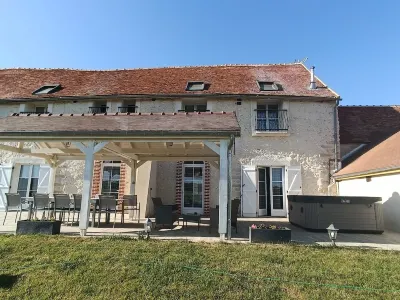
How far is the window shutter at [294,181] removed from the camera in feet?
34.4

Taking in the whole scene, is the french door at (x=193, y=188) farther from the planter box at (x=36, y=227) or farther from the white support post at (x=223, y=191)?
the planter box at (x=36, y=227)

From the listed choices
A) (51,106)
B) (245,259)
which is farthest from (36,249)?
(51,106)

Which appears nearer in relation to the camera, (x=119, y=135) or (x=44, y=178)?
(x=119, y=135)

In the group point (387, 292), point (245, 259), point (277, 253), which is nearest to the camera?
point (387, 292)

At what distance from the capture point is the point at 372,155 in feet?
30.9

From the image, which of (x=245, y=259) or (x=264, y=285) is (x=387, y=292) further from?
(x=245, y=259)

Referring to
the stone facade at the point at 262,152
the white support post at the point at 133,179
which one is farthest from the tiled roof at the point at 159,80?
the white support post at the point at 133,179

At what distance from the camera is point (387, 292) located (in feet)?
11.5

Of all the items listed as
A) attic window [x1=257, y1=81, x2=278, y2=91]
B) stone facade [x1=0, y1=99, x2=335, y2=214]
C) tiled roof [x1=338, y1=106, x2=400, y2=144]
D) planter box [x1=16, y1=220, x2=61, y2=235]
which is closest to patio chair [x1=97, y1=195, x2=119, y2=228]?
planter box [x1=16, y1=220, x2=61, y2=235]

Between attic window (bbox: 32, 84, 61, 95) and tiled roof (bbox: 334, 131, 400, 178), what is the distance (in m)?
12.8

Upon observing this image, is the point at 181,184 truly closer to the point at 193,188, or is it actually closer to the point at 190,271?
the point at 193,188

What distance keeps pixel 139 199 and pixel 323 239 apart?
6.00 metres

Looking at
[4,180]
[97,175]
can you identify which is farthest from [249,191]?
[4,180]

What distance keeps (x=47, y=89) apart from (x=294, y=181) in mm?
11847
